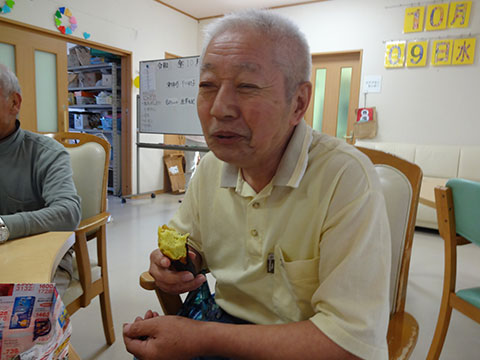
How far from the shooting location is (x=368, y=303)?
23.5 inches

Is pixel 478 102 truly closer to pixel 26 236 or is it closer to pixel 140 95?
pixel 140 95

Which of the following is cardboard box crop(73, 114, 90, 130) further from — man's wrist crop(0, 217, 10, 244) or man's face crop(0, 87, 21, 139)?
man's wrist crop(0, 217, 10, 244)

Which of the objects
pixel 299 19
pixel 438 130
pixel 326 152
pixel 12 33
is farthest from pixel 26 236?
pixel 299 19

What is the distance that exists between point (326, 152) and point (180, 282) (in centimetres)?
52

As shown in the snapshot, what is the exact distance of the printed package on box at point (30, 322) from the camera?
537 mm

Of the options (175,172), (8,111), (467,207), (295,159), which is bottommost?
(175,172)

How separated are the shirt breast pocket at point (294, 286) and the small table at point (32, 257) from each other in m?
0.53

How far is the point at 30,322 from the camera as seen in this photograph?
544 millimetres

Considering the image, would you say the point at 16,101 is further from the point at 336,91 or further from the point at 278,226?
the point at 336,91

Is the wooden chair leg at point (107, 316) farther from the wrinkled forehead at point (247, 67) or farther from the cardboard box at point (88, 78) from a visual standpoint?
the cardboard box at point (88, 78)

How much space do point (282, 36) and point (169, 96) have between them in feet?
12.5

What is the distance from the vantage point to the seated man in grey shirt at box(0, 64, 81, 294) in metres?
1.25

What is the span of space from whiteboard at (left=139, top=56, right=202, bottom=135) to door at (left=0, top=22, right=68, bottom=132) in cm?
101

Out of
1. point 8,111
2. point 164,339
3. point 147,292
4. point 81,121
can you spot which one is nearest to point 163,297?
point 164,339
